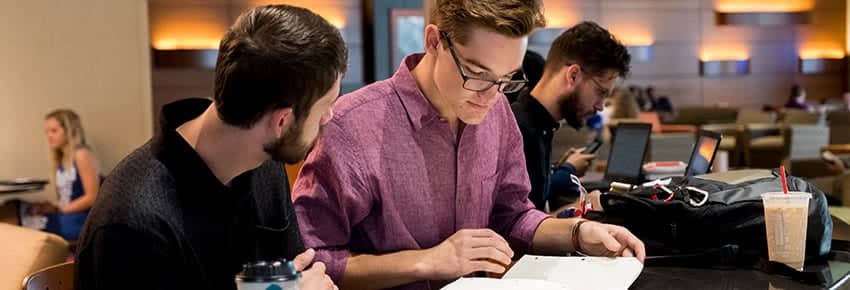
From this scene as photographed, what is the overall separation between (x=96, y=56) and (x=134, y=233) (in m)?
6.90

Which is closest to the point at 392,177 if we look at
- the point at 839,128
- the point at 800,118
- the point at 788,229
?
the point at 788,229

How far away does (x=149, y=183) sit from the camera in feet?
4.60

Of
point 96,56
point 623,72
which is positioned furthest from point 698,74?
point 623,72

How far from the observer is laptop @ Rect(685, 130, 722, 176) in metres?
3.12

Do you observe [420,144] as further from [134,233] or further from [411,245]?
[134,233]

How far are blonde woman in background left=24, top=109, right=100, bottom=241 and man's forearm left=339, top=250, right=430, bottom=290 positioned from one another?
16.0ft

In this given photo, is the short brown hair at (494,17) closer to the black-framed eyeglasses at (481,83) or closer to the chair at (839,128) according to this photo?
the black-framed eyeglasses at (481,83)

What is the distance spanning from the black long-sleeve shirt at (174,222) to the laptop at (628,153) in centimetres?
184

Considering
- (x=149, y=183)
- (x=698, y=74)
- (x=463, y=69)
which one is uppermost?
(x=463, y=69)

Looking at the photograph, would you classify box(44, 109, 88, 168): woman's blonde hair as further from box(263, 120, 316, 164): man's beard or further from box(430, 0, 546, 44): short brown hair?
box(263, 120, 316, 164): man's beard

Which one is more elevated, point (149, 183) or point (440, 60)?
point (440, 60)

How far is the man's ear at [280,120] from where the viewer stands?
4.67 ft

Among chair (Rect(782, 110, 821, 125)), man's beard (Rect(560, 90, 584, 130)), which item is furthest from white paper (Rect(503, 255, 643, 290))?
chair (Rect(782, 110, 821, 125))

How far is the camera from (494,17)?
1823 mm
